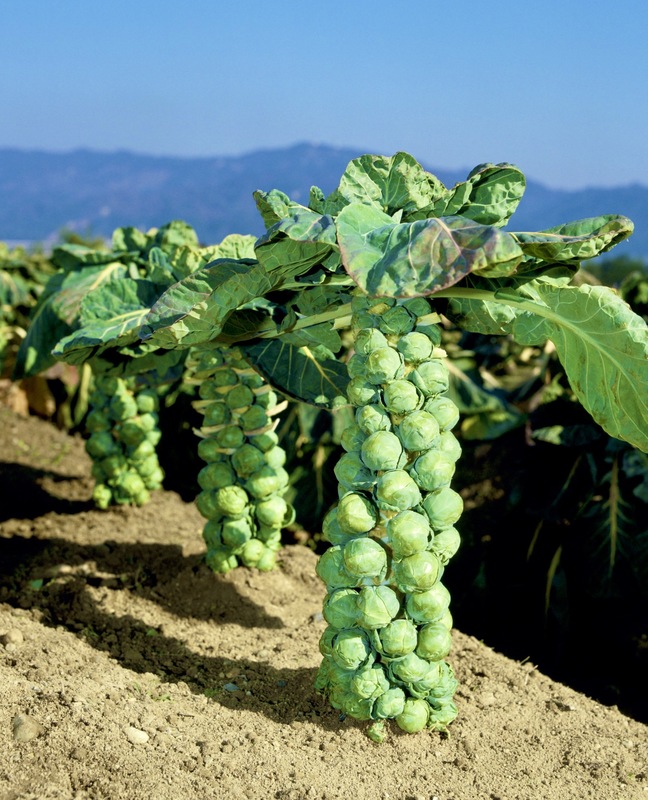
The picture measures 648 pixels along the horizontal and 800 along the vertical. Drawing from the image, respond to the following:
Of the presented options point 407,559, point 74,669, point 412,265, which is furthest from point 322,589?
point 412,265

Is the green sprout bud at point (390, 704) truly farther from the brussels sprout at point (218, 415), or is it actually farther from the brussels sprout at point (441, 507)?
the brussels sprout at point (218, 415)

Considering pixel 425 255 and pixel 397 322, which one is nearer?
pixel 425 255

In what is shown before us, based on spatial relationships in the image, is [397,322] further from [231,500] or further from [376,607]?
[231,500]

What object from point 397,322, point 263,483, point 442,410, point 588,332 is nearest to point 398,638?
point 442,410

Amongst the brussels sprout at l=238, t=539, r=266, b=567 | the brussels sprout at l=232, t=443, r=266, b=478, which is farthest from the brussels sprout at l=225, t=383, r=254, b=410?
the brussels sprout at l=238, t=539, r=266, b=567

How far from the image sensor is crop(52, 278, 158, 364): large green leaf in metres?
3.16

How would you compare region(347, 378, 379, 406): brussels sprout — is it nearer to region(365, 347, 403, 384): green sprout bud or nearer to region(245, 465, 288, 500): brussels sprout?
region(365, 347, 403, 384): green sprout bud

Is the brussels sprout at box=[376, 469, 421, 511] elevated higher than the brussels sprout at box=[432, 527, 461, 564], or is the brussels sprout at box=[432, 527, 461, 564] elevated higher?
the brussels sprout at box=[376, 469, 421, 511]

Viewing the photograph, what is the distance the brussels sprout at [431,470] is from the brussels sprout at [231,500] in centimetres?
144

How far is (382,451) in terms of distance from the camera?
2.47m

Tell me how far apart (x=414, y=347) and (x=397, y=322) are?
0.10 m

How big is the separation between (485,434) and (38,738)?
12.3 ft

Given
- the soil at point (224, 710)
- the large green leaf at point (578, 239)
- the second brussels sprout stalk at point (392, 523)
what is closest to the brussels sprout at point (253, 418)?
the soil at point (224, 710)

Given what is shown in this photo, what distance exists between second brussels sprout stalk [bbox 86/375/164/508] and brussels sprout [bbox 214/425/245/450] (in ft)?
4.65
